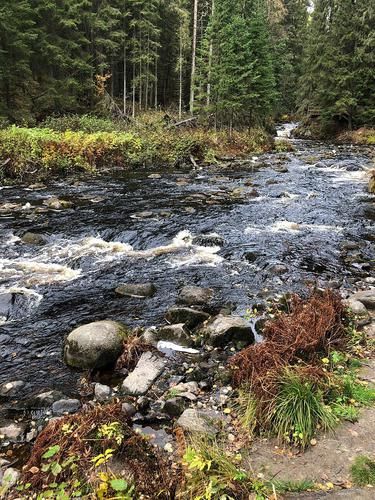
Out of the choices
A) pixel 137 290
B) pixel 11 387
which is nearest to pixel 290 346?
pixel 11 387

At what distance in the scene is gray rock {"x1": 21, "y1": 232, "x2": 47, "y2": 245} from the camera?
38.4 feet

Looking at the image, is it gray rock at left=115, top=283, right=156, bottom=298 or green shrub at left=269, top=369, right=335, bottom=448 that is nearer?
green shrub at left=269, top=369, right=335, bottom=448

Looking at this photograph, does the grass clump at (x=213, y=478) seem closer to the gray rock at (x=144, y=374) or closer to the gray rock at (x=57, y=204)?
the gray rock at (x=144, y=374)

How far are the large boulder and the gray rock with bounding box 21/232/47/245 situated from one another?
5.75m

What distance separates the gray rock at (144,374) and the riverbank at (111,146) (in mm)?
15559

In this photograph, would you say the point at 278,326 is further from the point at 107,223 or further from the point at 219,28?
the point at 219,28

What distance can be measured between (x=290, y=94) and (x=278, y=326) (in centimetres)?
5918

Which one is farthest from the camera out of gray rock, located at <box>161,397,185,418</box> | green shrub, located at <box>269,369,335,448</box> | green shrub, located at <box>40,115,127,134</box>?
green shrub, located at <box>40,115,127,134</box>

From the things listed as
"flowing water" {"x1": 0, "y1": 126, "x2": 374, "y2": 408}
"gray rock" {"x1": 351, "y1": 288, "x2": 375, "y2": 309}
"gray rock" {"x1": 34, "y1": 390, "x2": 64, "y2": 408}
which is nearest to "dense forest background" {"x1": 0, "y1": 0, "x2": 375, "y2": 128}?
"flowing water" {"x1": 0, "y1": 126, "x2": 374, "y2": 408}

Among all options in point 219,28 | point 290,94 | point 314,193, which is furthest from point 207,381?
point 290,94

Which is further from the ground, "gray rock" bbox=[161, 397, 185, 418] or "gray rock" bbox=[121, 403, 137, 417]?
"gray rock" bbox=[161, 397, 185, 418]

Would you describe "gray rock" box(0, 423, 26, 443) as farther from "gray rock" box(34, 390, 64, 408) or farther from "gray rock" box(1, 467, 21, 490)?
"gray rock" box(1, 467, 21, 490)

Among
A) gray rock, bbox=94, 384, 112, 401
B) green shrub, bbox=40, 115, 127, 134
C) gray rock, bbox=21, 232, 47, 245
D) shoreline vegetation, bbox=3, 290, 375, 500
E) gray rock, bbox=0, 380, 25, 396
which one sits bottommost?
gray rock, bbox=21, 232, 47, 245

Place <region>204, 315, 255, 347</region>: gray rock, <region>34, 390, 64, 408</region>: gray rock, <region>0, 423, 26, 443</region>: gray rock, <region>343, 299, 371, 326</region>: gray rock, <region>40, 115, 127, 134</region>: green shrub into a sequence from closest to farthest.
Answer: <region>0, 423, 26, 443</region>: gray rock → <region>34, 390, 64, 408</region>: gray rock → <region>204, 315, 255, 347</region>: gray rock → <region>343, 299, 371, 326</region>: gray rock → <region>40, 115, 127, 134</region>: green shrub
